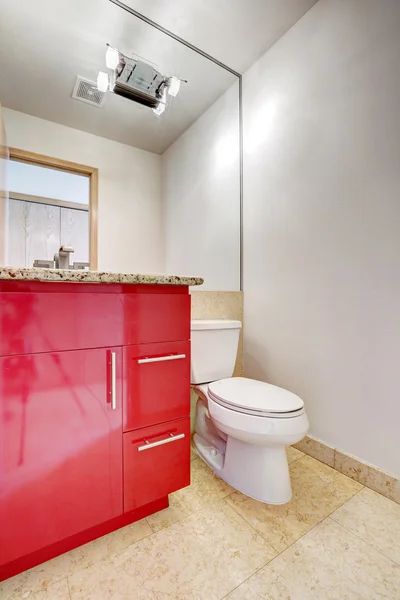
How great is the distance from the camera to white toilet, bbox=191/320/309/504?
42.1 inches

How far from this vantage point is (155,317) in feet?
3.15

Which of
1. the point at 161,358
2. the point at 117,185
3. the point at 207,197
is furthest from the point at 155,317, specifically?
the point at 207,197

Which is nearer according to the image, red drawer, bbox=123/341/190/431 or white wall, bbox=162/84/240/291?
red drawer, bbox=123/341/190/431

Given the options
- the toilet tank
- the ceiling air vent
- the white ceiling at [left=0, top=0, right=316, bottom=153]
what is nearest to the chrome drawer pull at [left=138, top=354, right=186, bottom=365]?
the toilet tank

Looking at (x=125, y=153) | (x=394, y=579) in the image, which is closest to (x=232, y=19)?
(x=125, y=153)

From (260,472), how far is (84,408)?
787 mm

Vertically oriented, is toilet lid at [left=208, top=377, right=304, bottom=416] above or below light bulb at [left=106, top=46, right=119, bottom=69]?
below

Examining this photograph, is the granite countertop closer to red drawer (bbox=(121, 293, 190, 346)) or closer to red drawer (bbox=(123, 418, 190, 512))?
red drawer (bbox=(121, 293, 190, 346))

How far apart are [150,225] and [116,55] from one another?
972mm

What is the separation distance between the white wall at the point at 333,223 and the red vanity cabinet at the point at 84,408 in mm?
804

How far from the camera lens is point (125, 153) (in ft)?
5.90

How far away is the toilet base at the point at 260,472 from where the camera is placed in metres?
1.15

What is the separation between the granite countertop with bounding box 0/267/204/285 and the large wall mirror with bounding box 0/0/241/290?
0.79 m

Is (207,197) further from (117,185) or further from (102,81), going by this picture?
(102,81)
